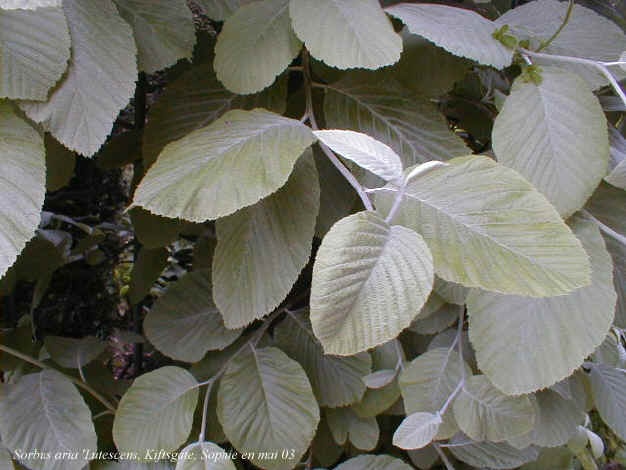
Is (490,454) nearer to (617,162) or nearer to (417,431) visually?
(417,431)

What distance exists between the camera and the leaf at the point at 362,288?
0.87 feet

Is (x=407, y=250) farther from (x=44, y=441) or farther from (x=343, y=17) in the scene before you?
(x=44, y=441)

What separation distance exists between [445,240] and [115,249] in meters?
1.00

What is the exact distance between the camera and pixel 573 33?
0.54 meters

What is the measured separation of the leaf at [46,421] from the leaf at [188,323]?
4.9 inches

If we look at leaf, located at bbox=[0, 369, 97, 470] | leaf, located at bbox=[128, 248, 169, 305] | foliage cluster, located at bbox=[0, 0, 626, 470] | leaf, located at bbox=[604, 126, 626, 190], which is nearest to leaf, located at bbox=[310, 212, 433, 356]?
foliage cluster, located at bbox=[0, 0, 626, 470]

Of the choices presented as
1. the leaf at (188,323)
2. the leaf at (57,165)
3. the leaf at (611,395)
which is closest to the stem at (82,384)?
the leaf at (188,323)

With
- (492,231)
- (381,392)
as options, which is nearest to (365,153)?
(492,231)

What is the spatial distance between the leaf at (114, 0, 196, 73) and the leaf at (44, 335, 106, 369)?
0.42 meters

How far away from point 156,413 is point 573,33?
665 millimetres

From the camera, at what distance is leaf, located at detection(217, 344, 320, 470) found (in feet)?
1.85

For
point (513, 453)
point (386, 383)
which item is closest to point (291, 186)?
point (386, 383)

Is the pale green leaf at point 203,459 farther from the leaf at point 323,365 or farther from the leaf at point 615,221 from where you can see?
the leaf at point 615,221

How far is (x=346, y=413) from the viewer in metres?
0.69
